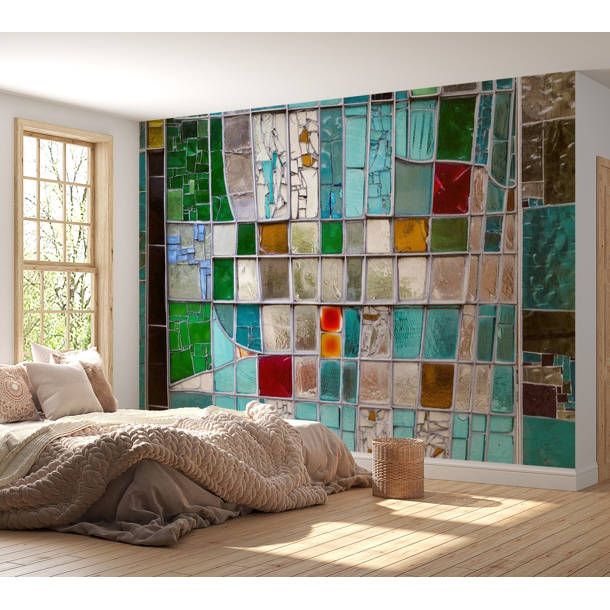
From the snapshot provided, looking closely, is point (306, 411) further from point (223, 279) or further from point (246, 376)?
point (223, 279)

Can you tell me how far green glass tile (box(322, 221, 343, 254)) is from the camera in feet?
24.4

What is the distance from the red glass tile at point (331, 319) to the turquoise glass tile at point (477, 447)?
129 centimetres

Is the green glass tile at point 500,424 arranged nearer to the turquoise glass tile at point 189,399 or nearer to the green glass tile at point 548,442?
the green glass tile at point 548,442

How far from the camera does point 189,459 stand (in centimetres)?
516

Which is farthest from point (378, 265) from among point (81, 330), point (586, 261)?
point (81, 330)

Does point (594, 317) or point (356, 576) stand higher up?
point (594, 317)

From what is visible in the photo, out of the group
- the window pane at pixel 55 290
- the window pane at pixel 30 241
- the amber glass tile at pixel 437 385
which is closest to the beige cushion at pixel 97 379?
the window pane at pixel 55 290

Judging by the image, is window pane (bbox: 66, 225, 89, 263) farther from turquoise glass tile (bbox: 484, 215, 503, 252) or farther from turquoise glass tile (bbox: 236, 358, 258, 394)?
turquoise glass tile (bbox: 484, 215, 503, 252)

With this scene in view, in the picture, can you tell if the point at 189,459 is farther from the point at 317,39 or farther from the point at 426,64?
the point at 426,64

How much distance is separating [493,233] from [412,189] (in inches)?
26.8

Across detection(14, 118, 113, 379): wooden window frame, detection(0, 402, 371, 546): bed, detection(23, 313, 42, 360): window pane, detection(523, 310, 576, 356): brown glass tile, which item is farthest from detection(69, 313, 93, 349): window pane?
detection(523, 310, 576, 356): brown glass tile

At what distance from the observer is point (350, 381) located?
24.2ft
